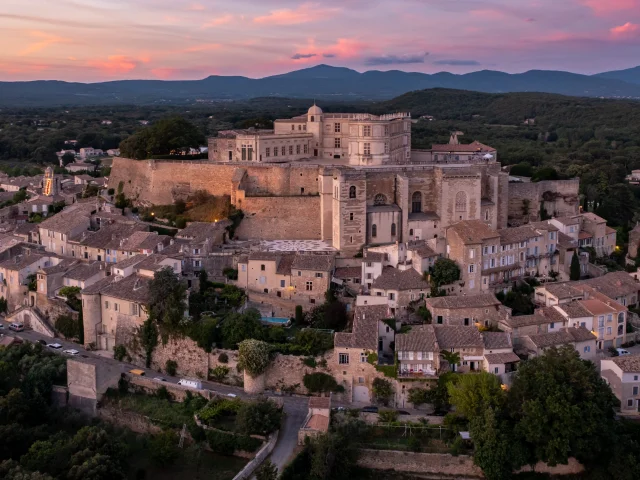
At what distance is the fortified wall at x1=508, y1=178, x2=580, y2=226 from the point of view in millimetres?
39375

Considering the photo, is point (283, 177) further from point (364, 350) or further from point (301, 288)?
point (364, 350)

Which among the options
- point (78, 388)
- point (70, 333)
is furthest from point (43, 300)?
point (78, 388)

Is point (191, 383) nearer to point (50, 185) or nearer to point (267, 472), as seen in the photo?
point (267, 472)

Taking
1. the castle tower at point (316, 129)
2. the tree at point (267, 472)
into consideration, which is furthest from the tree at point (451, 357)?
the castle tower at point (316, 129)

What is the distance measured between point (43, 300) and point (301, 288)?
11763 mm

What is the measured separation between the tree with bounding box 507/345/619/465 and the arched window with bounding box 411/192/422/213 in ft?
44.7

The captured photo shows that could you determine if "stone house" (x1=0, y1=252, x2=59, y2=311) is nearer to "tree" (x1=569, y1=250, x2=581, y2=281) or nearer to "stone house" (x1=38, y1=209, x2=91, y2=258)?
"stone house" (x1=38, y1=209, x2=91, y2=258)

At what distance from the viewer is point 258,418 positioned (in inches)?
935

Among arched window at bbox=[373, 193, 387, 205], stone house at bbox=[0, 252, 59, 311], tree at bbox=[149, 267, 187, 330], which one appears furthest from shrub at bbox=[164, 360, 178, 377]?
arched window at bbox=[373, 193, 387, 205]

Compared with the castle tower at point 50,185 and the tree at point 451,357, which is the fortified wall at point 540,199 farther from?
the castle tower at point 50,185

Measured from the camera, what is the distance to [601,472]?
23266mm

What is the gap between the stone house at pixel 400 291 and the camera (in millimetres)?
29656

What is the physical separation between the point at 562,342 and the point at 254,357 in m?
11.4

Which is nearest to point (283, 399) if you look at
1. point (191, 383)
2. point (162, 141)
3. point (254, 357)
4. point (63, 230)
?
point (254, 357)
